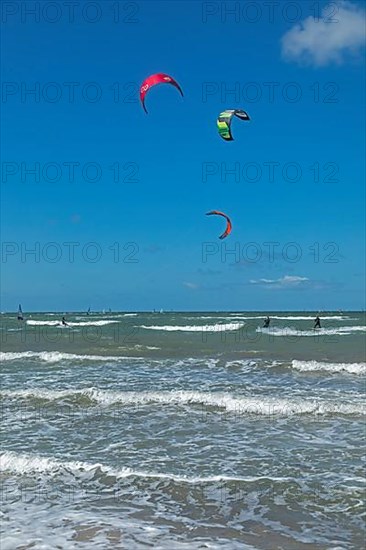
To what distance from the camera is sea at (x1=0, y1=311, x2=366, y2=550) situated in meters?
5.70

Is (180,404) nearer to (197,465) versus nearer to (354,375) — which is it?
(197,465)

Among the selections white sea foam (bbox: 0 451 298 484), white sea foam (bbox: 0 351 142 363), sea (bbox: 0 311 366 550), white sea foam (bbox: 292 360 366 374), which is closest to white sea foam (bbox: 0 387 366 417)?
sea (bbox: 0 311 366 550)

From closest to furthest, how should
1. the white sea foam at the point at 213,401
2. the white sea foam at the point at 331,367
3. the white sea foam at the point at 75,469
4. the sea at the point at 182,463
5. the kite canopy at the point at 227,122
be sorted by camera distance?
the sea at the point at 182,463, the white sea foam at the point at 75,469, the white sea foam at the point at 213,401, the kite canopy at the point at 227,122, the white sea foam at the point at 331,367

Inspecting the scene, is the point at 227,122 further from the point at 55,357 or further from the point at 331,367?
the point at 55,357

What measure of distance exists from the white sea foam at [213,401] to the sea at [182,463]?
42mm

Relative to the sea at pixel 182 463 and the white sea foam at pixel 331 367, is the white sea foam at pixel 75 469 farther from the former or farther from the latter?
the white sea foam at pixel 331 367

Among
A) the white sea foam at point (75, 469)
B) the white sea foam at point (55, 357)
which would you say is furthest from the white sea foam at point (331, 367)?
the white sea foam at point (75, 469)

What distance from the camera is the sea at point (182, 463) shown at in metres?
5.70

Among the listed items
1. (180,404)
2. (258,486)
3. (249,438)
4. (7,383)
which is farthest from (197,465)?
(7,383)

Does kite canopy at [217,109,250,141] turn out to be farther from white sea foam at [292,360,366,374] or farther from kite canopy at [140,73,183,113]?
white sea foam at [292,360,366,374]

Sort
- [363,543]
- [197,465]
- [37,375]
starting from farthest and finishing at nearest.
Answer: [37,375]
[197,465]
[363,543]

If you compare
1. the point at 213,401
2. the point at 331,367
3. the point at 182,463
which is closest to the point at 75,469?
the point at 182,463

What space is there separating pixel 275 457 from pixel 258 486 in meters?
1.36

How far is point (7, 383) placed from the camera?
16062 mm
